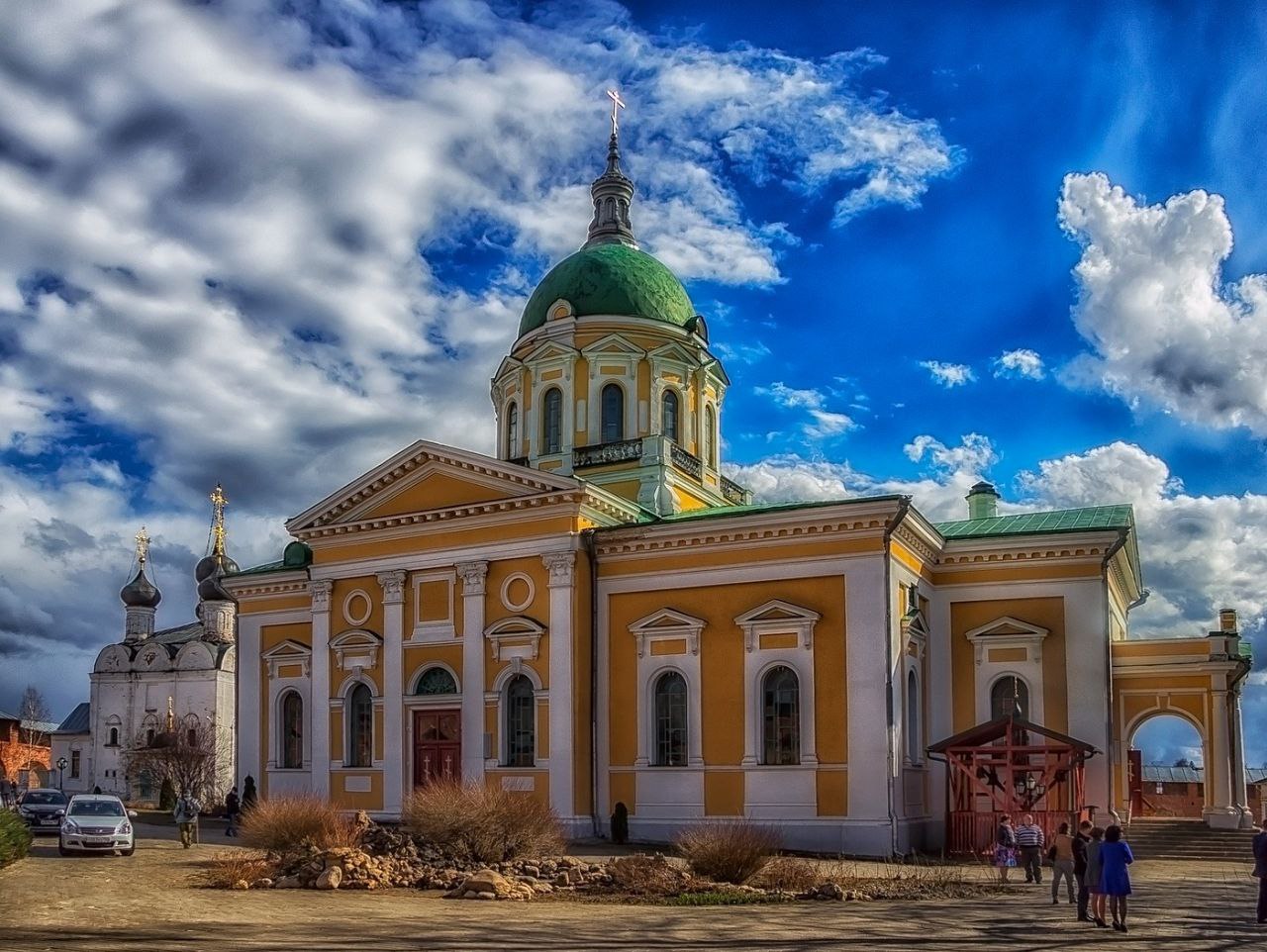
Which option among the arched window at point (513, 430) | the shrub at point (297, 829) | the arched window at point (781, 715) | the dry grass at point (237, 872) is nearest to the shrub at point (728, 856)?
the shrub at point (297, 829)

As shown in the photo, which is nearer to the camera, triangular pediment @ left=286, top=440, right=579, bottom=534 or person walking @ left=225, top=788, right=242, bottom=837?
triangular pediment @ left=286, top=440, right=579, bottom=534

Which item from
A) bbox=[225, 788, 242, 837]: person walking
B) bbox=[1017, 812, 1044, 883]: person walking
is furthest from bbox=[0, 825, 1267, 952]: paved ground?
bbox=[225, 788, 242, 837]: person walking

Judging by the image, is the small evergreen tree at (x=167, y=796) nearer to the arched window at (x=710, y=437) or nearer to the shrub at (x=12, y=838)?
the shrub at (x=12, y=838)

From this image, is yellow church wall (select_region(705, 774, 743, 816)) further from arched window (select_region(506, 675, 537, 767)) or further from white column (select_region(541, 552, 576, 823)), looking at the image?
arched window (select_region(506, 675, 537, 767))

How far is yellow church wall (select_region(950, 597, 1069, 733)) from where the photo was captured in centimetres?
3072

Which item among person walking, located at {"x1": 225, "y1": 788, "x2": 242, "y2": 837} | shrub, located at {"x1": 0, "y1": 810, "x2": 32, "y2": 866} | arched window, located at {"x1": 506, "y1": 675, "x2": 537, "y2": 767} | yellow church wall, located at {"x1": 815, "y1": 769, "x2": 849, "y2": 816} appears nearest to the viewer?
shrub, located at {"x1": 0, "y1": 810, "x2": 32, "y2": 866}

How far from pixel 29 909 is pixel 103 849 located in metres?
9.17

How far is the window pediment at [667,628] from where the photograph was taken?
98.8ft

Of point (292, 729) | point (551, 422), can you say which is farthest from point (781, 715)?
point (292, 729)

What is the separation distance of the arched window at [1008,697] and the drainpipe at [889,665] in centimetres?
435

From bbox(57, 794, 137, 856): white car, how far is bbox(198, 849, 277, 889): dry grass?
4.60 metres

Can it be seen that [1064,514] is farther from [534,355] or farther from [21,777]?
[21,777]

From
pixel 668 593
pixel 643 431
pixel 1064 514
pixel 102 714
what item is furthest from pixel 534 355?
pixel 102 714

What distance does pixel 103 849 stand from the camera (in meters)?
26.8
